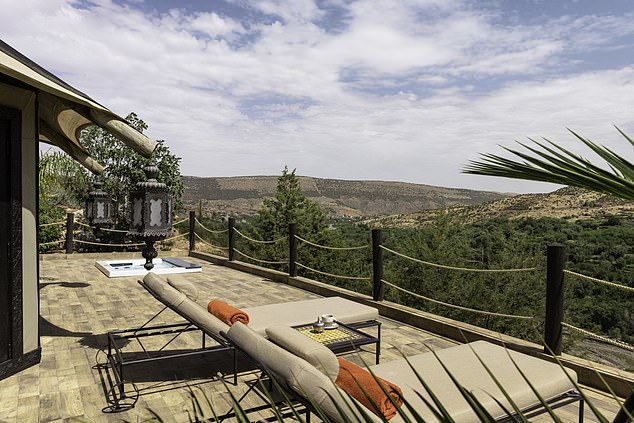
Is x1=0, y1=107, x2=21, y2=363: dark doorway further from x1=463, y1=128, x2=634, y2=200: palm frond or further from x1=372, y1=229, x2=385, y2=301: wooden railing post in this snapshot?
x1=463, y1=128, x2=634, y2=200: palm frond

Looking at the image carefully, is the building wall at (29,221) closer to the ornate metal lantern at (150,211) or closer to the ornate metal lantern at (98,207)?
the ornate metal lantern at (150,211)

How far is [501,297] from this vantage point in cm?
2547

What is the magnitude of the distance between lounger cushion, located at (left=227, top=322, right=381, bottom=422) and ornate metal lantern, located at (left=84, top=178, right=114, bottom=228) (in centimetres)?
1103

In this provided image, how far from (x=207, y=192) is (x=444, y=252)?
82.8 feet

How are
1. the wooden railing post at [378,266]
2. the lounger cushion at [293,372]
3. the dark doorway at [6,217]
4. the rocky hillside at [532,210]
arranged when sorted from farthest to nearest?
the rocky hillside at [532,210], the wooden railing post at [378,266], the dark doorway at [6,217], the lounger cushion at [293,372]

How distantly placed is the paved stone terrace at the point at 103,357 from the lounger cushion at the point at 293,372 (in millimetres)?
351

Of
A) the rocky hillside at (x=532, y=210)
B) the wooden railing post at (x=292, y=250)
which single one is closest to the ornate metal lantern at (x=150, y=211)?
the wooden railing post at (x=292, y=250)

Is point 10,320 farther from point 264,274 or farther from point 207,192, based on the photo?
point 207,192

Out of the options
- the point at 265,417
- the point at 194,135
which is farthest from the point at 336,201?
the point at 265,417

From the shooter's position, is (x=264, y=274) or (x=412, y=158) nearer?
(x=264, y=274)

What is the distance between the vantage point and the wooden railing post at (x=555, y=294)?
12.5 ft

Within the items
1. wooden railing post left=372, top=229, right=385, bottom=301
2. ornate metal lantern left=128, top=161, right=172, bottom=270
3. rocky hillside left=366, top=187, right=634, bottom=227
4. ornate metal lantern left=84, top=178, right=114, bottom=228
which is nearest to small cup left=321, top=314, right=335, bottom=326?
wooden railing post left=372, top=229, right=385, bottom=301

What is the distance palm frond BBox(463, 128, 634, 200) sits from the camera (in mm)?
829

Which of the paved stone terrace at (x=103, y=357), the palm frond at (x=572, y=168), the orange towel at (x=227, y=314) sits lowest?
the paved stone terrace at (x=103, y=357)
